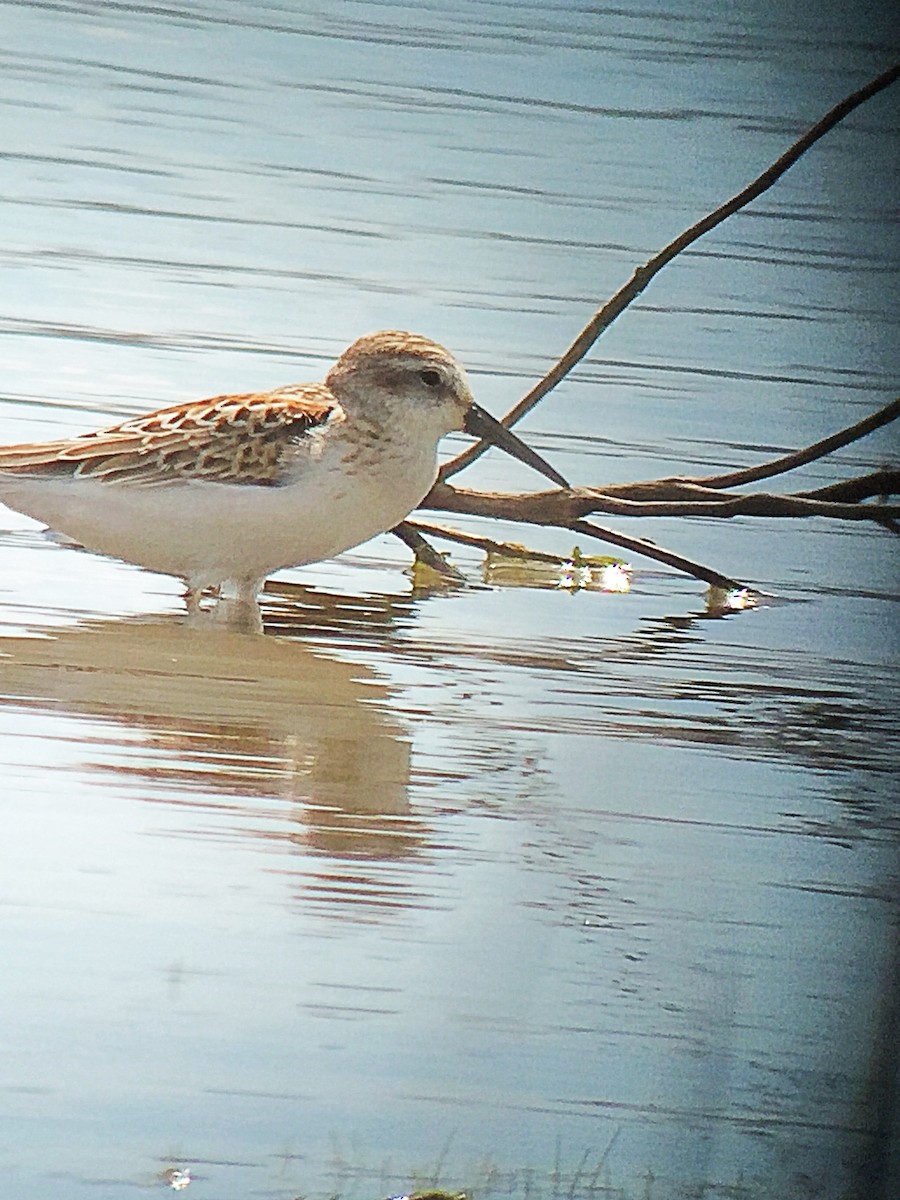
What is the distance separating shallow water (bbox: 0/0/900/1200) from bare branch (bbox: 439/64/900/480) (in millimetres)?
15

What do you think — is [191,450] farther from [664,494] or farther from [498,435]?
[664,494]

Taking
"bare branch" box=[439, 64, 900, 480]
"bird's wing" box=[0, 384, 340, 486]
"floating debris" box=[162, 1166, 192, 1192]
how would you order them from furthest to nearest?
"bare branch" box=[439, 64, 900, 480]
"bird's wing" box=[0, 384, 340, 486]
"floating debris" box=[162, 1166, 192, 1192]

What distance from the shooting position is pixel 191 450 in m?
1.52

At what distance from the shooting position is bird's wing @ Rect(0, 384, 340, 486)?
4.97 feet

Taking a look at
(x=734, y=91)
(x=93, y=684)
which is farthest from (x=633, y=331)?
(x=93, y=684)

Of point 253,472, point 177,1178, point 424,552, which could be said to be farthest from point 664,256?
point 177,1178

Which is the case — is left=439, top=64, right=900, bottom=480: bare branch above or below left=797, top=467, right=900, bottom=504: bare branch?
above

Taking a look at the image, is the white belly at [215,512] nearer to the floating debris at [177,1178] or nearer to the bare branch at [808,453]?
the bare branch at [808,453]

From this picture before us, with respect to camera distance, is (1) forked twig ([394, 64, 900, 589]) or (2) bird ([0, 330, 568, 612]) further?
(1) forked twig ([394, 64, 900, 589])

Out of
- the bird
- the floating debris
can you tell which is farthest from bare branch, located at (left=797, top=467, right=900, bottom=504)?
the floating debris

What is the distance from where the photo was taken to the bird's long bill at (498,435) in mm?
1611

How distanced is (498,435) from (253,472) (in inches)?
9.7

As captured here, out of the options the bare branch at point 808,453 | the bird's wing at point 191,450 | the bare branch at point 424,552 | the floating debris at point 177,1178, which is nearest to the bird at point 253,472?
the bird's wing at point 191,450

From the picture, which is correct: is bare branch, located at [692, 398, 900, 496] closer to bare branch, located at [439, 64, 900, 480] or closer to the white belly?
bare branch, located at [439, 64, 900, 480]
